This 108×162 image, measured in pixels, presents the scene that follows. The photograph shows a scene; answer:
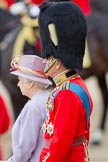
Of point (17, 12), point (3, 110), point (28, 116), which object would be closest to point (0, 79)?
point (17, 12)

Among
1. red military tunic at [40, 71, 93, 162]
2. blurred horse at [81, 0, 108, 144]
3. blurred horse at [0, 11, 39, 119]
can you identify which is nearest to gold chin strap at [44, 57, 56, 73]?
red military tunic at [40, 71, 93, 162]

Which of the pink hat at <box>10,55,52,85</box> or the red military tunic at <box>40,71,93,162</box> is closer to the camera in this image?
the red military tunic at <box>40,71,93,162</box>

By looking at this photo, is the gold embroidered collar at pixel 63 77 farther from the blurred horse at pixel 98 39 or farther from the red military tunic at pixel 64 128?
the blurred horse at pixel 98 39

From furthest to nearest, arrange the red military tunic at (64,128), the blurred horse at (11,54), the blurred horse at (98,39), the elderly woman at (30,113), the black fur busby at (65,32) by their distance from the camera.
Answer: the blurred horse at (98,39)
the blurred horse at (11,54)
the elderly woman at (30,113)
the black fur busby at (65,32)
the red military tunic at (64,128)

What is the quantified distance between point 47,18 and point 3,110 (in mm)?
1547

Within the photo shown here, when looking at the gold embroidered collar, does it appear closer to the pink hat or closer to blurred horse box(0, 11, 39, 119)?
the pink hat

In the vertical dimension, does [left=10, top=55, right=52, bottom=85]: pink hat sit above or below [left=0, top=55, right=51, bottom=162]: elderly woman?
above

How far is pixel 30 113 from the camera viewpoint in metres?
3.36

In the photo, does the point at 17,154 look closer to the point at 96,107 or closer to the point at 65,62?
the point at 65,62

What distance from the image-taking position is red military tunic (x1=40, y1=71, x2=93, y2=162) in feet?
10.0

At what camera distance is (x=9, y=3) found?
28.3 ft

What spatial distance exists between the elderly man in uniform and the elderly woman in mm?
140

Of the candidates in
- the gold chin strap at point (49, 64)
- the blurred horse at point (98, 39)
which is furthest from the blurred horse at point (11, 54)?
the gold chin strap at point (49, 64)

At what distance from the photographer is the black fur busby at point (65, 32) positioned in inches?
126
